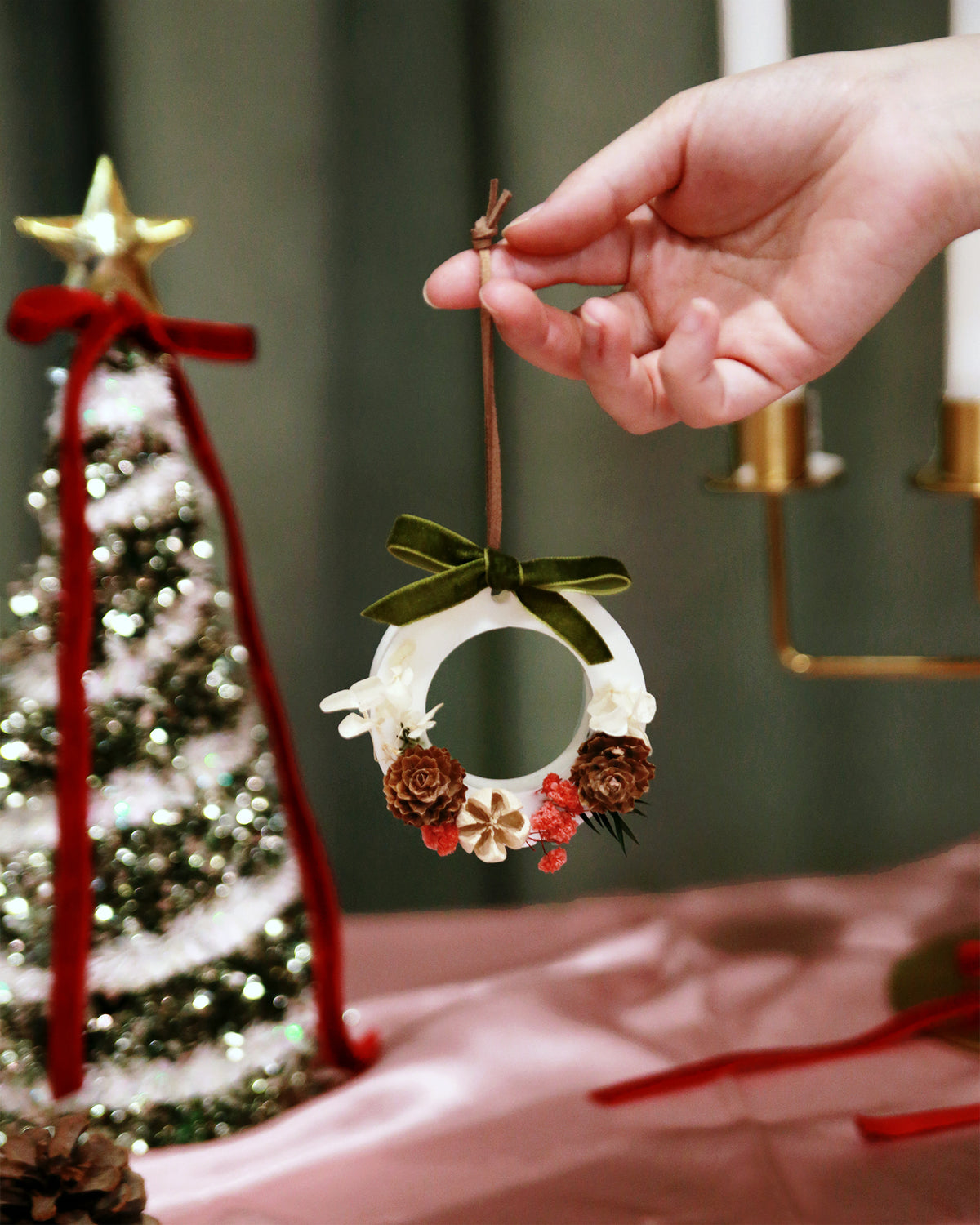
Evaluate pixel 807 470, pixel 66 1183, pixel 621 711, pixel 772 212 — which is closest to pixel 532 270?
pixel 772 212

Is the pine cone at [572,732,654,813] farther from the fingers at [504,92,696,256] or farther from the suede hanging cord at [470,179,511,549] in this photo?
the fingers at [504,92,696,256]

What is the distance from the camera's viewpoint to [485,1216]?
0.82 metres

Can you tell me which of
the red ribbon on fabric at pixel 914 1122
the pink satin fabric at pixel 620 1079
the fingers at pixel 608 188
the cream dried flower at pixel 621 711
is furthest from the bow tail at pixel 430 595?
the red ribbon on fabric at pixel 914 1122

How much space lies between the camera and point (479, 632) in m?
0.60

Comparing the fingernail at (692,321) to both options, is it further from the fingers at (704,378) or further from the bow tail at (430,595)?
the bow tail at (430,595)

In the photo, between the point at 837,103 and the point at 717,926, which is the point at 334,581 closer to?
the point at 717,926

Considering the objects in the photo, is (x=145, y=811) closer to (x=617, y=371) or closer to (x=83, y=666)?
(x=83, y=666)

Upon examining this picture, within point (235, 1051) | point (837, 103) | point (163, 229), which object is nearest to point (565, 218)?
point (837, 103)

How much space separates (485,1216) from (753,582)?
2.80 feet

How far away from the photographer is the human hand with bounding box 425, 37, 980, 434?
68cm

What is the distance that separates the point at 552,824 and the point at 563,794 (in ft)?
0.06

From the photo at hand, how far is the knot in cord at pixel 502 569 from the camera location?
604 millimetres

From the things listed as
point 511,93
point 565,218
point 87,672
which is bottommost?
point 87,672

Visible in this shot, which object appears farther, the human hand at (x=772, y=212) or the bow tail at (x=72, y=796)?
the bow tail at (x=72, y=796)
